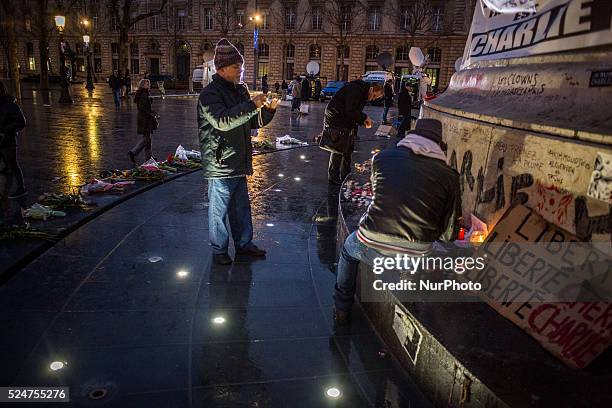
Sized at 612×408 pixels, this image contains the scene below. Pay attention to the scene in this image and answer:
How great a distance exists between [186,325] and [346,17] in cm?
5207

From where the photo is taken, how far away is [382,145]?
13672mm

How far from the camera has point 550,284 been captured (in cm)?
Answer: 276

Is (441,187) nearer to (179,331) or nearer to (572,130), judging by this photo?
(572,130)

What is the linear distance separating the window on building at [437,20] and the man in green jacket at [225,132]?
48803 mm

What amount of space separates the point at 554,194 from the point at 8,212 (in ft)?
19.5

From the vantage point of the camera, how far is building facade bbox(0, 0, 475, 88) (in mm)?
48281

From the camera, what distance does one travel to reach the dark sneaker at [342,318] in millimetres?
3584

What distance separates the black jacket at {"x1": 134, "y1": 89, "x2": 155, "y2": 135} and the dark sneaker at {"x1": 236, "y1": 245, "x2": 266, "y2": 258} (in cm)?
563

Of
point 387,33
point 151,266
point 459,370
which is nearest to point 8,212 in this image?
point 151,266

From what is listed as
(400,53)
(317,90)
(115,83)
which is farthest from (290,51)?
(115,83)

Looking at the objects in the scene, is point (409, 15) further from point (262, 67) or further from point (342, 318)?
point (342, 318)

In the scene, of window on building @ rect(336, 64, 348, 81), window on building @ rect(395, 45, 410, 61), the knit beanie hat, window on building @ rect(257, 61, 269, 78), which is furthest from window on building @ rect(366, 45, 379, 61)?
the knit beanie hat

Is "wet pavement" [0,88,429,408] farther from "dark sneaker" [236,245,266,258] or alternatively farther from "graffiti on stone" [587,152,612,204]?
"graffiti on stone" [587,152,612,204]

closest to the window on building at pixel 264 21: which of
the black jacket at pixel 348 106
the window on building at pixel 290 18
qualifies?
the window on building at pixel 290 18
